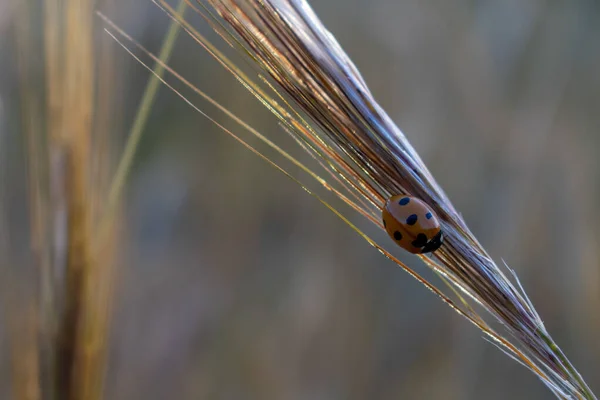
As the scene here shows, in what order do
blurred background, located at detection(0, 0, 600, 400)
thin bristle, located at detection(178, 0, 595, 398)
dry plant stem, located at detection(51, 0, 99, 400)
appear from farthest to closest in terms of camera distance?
blurred background, located at detection(0, 0, 600, 400) → dry plant stem, located at detection(51, 0, 99, 400) → thin bristle, located at detection(178, 0, 595, 398)

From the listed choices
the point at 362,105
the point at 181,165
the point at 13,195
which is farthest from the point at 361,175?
the point at 13,195

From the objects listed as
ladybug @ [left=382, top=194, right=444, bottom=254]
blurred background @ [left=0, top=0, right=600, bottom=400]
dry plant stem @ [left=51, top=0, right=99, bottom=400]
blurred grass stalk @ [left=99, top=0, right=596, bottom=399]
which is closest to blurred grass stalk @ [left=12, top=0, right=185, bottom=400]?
dry plant stem @ [left=51, top=0, right=99, bottom=400]

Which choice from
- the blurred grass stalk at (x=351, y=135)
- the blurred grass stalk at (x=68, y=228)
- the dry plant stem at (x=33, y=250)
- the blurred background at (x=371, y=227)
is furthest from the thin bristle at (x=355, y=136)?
the blurred background at (x=371, y=227)

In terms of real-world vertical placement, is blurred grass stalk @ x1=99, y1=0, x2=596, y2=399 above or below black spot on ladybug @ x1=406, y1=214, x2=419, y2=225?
above

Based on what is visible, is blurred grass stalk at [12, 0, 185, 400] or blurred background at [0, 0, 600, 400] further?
blurred background at [0, 0, 600, 400]

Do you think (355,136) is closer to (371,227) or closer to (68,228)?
(68,228)

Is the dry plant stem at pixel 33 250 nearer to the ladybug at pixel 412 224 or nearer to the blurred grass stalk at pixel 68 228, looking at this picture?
the blurred grass stalk at pixel 68 228

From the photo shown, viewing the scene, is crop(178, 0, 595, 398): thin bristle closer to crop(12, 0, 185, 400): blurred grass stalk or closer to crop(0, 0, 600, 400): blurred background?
crop(12, 0, 185, 400): blurred grass stalk
